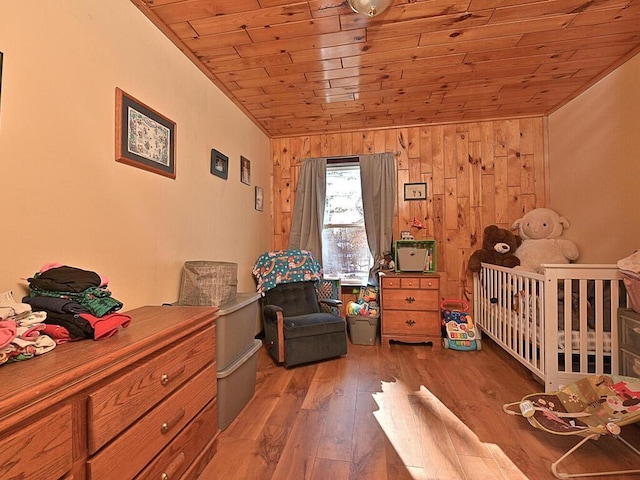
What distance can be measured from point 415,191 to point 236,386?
2727 millimetres

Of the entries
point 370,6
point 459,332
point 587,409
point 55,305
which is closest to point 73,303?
point 55,305

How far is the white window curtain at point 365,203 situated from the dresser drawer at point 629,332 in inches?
77.5

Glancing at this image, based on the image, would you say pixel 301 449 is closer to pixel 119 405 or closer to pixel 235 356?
pixel 235 356

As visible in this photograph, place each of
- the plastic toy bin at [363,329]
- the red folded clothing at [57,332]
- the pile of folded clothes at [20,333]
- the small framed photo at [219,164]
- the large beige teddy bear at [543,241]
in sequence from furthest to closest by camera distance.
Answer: the plastic toy bin at [363,329]
the large beige teddy bear at [543,241]
the small framed photo at [219,164]
the red folded clothing at [57,332]
the pile of folded clothes at [20,333]

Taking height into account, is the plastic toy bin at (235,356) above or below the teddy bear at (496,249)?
below

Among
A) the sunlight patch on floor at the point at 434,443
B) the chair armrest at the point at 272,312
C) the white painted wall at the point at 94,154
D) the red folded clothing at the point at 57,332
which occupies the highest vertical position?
the white painted wall at the point at 94,154

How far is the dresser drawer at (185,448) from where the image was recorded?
105cm

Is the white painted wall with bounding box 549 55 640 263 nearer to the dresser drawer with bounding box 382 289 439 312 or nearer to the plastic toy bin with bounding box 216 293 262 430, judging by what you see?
the dresser drawer with bounding box 382 289 439 312

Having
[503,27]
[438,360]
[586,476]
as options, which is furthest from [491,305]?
[503,27]

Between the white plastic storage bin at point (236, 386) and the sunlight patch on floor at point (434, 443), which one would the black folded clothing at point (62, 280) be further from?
the sunlight patch on floor at point (434, 443)

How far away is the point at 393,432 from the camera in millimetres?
1656

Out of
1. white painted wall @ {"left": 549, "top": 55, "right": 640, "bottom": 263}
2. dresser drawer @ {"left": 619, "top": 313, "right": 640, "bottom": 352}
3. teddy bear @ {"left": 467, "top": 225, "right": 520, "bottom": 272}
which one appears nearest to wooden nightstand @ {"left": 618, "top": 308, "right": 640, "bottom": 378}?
dresser drawer @ {"left": 619, "top": 313, "right": 640, "bottom": 352}

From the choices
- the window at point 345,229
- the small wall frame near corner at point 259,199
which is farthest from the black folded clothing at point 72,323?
the window at point 345,229

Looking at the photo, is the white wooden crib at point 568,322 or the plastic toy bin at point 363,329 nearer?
the white wooden crib at point 568,322
